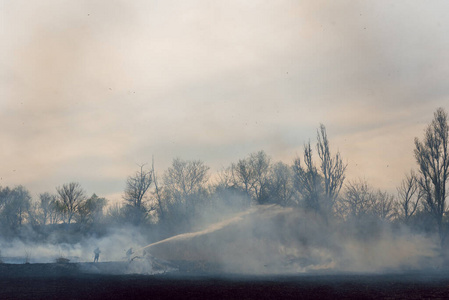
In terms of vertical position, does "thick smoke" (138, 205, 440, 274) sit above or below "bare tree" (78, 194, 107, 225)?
below

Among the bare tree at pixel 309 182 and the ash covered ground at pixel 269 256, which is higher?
the bare tree at pixel 309 182

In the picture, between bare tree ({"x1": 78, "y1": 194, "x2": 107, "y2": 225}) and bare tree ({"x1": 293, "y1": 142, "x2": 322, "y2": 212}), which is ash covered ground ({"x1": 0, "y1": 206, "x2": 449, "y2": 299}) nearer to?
bare tree ({"x1": 293, "y1": 142, "x2": 322, "y2": 212})

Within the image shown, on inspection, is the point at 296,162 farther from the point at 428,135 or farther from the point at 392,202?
the point at 392,202

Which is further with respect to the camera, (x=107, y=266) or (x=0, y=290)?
(x=107, y=266)

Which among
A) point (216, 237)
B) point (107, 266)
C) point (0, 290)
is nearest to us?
point (0, 290)

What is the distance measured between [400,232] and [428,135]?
16.7m

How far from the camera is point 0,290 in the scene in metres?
33.5

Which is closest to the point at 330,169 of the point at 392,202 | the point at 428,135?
the point at 428,135

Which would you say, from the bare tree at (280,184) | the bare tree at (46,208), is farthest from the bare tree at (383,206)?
the bare tree at (46,208)

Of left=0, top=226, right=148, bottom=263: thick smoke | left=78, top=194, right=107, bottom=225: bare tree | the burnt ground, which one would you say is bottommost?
the burnt ground

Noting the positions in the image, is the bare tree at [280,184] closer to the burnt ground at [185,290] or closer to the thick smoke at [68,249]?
the thick smoke at [68,249]

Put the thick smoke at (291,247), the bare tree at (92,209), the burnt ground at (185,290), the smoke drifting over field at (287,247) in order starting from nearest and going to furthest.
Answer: the burnt ground at (185,290) < the smoke drifting over field at (287,247) < the thick smoke at (291,247) < the bare tree at (92,209)

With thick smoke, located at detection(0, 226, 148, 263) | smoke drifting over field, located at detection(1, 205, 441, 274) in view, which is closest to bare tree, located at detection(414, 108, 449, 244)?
smoke drifting over field, located at detection(1, 205, 441, 274)

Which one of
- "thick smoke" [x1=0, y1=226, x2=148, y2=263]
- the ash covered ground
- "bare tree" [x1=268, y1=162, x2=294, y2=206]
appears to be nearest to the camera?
the ash covered ground
